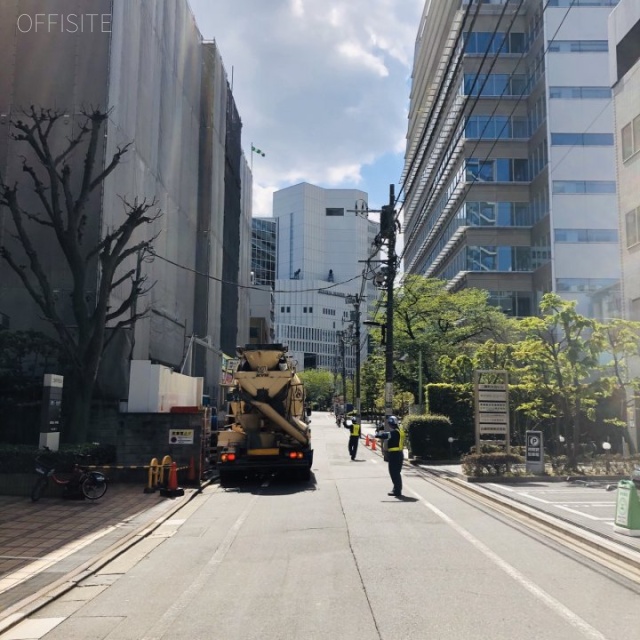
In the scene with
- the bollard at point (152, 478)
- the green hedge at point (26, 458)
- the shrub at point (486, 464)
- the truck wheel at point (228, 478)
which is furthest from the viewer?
the shrub at point (486, 464)

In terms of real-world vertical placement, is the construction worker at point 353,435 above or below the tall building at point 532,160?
below

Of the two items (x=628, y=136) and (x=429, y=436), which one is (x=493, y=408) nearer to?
(x=429, y=436)

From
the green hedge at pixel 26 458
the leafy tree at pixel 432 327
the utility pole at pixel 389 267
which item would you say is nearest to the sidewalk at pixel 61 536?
the green hedge at pixel 26 458

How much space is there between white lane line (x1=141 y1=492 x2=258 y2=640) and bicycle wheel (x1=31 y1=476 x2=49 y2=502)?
517 centimetres

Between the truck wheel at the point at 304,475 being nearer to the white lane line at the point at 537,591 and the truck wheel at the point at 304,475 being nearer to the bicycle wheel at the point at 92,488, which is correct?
the bicycle wheel at the point at 92,488

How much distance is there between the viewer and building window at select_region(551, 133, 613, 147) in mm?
54188

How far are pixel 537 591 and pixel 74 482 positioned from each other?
10.1m

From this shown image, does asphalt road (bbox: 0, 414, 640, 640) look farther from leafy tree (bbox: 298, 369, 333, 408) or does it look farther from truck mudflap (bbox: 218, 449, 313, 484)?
leafy tree (bbox: 298, 369, 333, 408)

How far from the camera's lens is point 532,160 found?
191ft

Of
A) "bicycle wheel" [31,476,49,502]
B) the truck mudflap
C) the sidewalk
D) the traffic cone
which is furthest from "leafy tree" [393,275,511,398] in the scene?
"bicycle wheel" [31,476,49,502]

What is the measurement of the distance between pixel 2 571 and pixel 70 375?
42.7ft

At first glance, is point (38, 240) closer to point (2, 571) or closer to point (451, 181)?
point (2, 571)

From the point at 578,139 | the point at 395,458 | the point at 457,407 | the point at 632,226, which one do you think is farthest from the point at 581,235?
the point at 395,458

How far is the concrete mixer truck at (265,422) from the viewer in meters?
17.4
